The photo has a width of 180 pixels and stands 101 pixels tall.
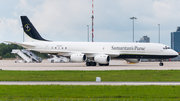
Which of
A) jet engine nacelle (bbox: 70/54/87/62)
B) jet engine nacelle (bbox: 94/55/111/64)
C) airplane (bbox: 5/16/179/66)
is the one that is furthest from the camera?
airplane (bbox: 5/16/179/66)

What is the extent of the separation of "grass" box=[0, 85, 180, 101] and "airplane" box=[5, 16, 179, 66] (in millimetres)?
29883

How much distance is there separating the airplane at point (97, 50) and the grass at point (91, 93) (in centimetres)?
2988

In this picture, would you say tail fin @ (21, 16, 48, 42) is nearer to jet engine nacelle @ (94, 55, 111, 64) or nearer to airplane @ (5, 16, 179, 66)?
airplane @ (5, 16, 179, 66)

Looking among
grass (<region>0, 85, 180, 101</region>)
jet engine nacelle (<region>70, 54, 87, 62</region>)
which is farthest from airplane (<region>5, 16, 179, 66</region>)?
grass (<region>0, 85, 180, 101</region>)

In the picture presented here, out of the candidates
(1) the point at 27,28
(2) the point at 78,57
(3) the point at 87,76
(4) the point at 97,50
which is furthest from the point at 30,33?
(3) the point at 87,76

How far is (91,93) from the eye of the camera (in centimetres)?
1642

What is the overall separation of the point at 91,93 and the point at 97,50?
35531 mm

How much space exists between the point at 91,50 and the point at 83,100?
37.9 meters

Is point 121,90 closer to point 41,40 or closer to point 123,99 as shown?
point 123,99

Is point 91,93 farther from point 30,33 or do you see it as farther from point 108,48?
point 30,33

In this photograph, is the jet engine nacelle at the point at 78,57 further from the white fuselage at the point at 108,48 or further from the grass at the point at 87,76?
the grass at the point at 87,76

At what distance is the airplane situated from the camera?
49.2m

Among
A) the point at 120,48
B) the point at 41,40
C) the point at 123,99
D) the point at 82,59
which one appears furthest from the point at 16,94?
the point at 41,40

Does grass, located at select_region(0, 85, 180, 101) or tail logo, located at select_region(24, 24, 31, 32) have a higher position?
tail logo, located at select_region(24, 24, 31, 32)
